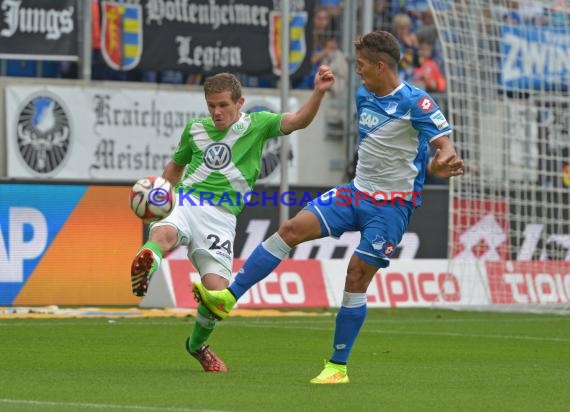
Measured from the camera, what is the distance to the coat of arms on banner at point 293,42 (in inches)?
824

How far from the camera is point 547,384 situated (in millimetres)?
9219

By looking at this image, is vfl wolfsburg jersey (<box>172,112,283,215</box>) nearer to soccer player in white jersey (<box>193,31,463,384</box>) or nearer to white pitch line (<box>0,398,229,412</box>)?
soccer player in white jersey (<box>193,31,463,384</box>)

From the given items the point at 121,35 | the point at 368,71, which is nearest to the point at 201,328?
the point at 368,71

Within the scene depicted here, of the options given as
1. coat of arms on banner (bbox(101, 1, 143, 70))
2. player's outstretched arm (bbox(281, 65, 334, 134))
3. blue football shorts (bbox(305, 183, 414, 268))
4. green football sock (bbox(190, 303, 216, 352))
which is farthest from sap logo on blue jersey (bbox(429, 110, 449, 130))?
coat of arms on banner (bbox(101, 1, 143, 70))

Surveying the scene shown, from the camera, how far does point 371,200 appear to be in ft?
30.2

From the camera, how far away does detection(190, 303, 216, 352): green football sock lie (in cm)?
942

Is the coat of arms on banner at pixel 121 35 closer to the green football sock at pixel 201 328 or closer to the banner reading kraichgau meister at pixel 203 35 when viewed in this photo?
the banner reading kraichgau meister at pixel 203 35

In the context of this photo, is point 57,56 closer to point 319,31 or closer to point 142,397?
point 319,31

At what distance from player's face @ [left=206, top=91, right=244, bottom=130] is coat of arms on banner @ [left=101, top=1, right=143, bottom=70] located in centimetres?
1040

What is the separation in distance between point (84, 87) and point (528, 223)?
22.0 feet

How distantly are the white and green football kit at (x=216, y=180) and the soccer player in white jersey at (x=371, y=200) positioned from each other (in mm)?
521

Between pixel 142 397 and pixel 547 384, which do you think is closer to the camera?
pixel 142 397

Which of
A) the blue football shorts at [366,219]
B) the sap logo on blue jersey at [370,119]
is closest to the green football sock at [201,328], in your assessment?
the blue football shorts at [366,219]

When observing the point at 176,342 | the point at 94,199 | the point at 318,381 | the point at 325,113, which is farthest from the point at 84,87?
the point at 318,381
